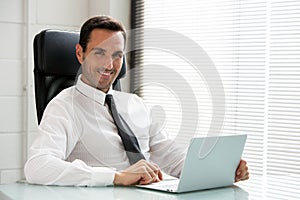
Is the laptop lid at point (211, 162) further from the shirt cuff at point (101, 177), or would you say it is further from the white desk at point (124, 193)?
the shirt cuff at point (101, 177)

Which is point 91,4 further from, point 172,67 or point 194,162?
point 194,162

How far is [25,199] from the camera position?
1401 mm

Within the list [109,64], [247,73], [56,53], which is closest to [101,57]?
[109,64]

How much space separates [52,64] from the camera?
6.66 feet

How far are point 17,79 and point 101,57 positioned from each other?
43.7 inches

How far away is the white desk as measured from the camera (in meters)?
1.44

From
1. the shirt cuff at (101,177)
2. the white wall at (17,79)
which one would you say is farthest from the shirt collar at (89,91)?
the white wall at (17,79)

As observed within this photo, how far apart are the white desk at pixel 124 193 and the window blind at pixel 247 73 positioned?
0.73m

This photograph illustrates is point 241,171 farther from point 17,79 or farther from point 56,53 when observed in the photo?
point 17,79

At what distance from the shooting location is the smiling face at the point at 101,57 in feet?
6.44

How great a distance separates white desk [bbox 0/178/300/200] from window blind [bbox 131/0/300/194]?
733mm

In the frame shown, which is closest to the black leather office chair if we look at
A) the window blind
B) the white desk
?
the white desk

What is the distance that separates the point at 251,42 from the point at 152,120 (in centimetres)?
66

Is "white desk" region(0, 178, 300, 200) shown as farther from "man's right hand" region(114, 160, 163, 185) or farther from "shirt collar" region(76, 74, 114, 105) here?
"shirt collar" region(76, 74, 114, 105)
